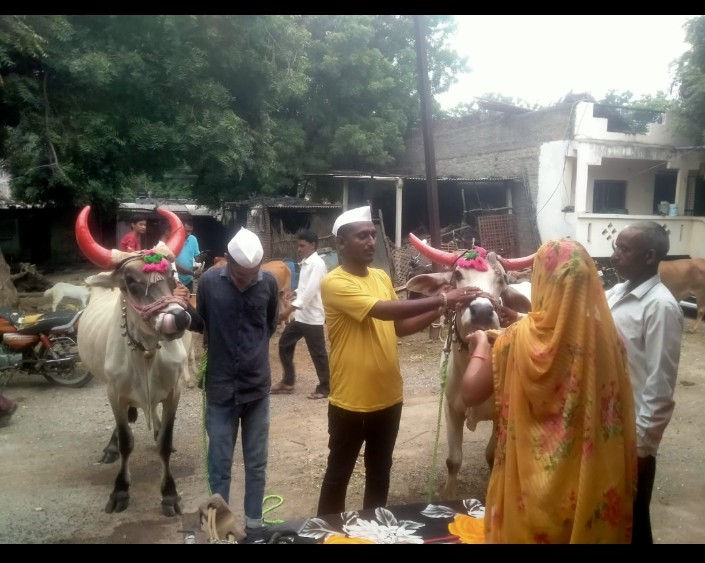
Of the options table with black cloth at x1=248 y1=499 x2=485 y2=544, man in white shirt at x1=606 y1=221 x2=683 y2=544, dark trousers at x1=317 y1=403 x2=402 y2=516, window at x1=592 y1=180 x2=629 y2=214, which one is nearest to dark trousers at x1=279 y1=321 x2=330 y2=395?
dark trousers at x1=317 y1=403 x2=402 y2=516

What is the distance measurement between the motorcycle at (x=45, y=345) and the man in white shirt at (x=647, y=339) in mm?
6860

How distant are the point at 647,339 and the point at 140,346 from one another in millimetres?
3280

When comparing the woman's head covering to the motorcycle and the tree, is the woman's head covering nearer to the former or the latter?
the motorcycle

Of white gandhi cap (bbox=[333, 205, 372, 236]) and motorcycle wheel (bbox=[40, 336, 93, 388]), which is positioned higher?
white gandhi cap (bbox=[333, 205, 372, 236])

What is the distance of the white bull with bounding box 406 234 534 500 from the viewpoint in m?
3.29

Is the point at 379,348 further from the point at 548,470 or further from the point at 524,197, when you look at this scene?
the point at 524,197

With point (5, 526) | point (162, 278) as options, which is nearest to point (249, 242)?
point (162, 278)

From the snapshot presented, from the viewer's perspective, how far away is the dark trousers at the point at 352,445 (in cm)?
339

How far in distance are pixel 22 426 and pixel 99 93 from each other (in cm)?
693

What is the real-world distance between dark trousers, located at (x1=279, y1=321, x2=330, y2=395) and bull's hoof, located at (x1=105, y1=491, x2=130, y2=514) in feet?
9.89

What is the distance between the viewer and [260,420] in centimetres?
380

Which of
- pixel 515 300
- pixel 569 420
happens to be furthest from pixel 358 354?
pixel 569 420

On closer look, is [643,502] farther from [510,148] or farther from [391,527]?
[510,148]

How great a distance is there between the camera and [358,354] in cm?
332
